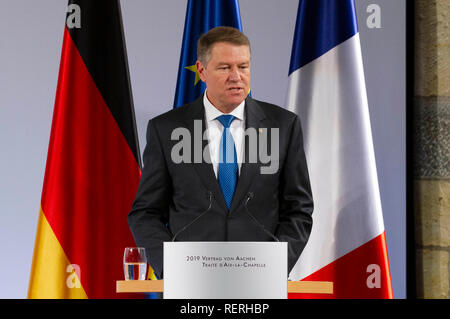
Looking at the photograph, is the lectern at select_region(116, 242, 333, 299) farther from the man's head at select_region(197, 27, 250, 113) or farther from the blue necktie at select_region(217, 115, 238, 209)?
the man's head at select_region(197, 27, 250, 113)

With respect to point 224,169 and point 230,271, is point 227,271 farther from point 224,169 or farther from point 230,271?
point 224,169

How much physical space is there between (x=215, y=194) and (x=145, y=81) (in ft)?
5.50

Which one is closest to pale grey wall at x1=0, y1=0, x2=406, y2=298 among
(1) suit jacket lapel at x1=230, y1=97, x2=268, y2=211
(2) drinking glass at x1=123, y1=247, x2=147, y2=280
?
(1) suit jacket lapel at x1=230, y1=97, x2=268, y2=211

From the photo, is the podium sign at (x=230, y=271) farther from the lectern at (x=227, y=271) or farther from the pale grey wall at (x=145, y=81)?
the pale grey wall at (x=145, y=81)

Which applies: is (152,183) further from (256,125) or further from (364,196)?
(364,196)

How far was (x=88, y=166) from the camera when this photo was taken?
313cm

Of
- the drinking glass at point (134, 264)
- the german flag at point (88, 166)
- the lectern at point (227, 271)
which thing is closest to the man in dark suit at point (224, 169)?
the drinking glass at point (134, 264)

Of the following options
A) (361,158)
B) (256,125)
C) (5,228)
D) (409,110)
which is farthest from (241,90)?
(5,228)

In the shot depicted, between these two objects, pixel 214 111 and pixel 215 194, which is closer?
pixel 215 194

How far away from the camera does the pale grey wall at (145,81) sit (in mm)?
3521

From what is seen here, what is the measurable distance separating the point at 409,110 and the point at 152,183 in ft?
5.92

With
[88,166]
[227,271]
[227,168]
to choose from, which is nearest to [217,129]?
[227,168]

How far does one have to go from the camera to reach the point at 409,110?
347cm

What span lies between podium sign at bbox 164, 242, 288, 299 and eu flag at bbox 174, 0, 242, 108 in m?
1.84
